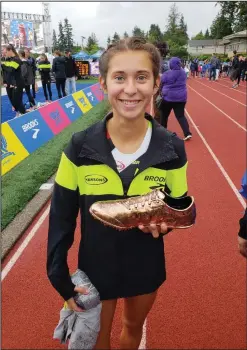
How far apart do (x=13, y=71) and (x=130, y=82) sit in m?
8.05

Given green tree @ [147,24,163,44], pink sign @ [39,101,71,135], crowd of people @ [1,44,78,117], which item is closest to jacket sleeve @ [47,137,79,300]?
green tree @ [147,24,163,44]

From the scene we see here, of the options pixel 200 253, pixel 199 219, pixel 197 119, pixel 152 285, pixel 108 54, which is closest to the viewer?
pixel 108 54

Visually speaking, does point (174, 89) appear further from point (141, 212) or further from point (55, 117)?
point (141, 212)

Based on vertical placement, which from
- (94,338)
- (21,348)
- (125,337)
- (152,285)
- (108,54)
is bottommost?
(21,348)

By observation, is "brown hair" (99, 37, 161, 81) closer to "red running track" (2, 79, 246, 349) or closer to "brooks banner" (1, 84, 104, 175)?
"red running track" (2, 79, 246, 349)

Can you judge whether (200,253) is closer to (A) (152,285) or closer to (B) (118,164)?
(A) (152,285)

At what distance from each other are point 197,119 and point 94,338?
1044 centimetres

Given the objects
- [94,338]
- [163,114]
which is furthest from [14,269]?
[163,114]

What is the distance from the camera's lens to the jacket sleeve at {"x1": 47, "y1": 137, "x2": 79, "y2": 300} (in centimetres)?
149

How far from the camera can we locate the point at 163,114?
7945mm

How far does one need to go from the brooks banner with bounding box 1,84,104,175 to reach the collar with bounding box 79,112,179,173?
13.9ft

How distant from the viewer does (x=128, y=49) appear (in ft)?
4.63

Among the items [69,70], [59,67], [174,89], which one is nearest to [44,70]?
[59,67]

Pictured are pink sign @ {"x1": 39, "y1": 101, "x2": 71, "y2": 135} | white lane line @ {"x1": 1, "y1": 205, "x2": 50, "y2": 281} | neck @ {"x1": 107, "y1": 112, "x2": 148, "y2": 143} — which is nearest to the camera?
neck @ {"x1": 107, "y1": 112, "x2": 148, "y2": 143}
